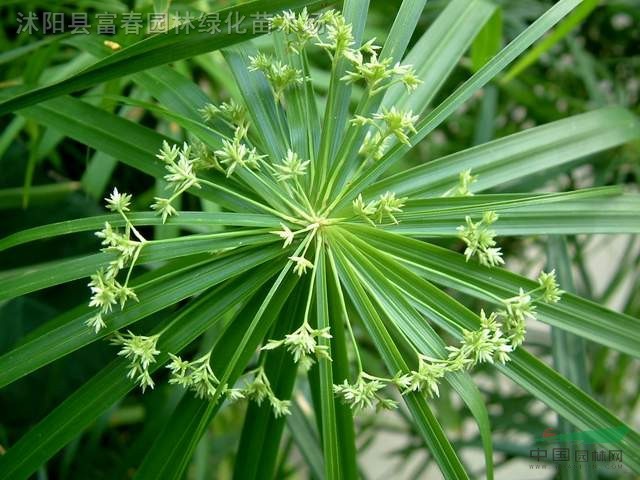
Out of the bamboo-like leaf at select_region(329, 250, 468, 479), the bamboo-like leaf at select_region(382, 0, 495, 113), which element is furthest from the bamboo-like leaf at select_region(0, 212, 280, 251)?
the bamboo-like leaf at select_region(382, 0, 495, 113)

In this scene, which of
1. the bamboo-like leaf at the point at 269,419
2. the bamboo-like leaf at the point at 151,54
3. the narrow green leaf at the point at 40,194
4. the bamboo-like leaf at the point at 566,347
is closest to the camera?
the bamboo-like leaf at the point at 151,54

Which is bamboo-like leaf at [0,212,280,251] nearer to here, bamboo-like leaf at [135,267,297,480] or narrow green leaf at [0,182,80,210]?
bamboo-like leaf at [135,267,297,480]

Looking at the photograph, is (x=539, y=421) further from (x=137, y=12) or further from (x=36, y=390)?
(x=137, y=12)

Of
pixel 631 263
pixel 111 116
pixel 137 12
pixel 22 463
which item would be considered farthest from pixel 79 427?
pixel 631 263

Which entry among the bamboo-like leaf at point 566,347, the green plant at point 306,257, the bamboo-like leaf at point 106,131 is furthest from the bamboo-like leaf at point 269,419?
the bamboo-like leaf at point 566,347

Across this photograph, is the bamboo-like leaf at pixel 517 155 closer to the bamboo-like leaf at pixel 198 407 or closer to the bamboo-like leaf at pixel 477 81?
the bamboo-like leaf at pixel 477 81

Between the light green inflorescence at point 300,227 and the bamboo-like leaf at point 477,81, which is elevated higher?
the bamboo-like leaf at point 477,81

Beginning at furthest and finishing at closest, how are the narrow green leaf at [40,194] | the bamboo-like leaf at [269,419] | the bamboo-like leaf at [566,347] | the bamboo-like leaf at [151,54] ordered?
1. the narrow green leaf at [40,194]
2. the bamboo-like leaf at [566,347]
3. the bamboo-like leaf at [269,419]
4. the bamboo-like leaf at [151,54]

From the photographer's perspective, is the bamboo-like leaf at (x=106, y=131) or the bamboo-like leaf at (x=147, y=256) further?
the bamboo-like leaf at (x=106, y=131)

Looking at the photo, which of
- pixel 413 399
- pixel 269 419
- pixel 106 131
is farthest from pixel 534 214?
pixel 106 131
